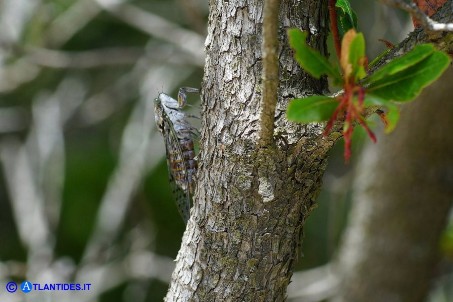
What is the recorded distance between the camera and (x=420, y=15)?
1.01m

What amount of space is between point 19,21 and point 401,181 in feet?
8.23

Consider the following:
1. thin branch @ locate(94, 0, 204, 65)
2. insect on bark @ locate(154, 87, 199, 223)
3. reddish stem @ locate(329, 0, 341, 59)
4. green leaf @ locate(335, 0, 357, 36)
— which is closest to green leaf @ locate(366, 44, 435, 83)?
reddish stem @ locate(329, 0, 341, 59)

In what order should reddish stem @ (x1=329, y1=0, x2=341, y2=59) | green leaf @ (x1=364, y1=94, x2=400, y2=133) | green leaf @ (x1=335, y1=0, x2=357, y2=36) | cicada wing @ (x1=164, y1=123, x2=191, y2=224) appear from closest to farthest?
green leaf @ (x1=364, y1=94, x2=400, y2=133), reddish stem @ (x1=329, y1=0, x2=341, y2=59), green leaf @ (x1=335, y1=0, x2=357, y2=36), cicada wing @ (x1=164, y1=123, x2=191, y2=224)

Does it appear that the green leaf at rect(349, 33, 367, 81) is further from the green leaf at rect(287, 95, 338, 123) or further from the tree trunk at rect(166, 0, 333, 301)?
the tree trunk at rect(166, 0, 333, 301)

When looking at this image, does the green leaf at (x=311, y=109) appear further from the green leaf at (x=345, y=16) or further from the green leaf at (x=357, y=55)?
the green leaf at (x=345, y=16)

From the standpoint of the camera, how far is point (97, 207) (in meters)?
5.04

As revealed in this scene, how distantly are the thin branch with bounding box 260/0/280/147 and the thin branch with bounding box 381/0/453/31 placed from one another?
187 mm

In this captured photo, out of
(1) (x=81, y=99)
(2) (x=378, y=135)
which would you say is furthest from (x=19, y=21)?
(2) (x=378, y=135)

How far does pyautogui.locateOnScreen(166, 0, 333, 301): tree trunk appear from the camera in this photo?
1.20 m

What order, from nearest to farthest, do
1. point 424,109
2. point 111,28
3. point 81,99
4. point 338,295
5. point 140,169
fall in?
point 424,109 < point 338,295 < point 140,169 < point 81,99 < point 111,28

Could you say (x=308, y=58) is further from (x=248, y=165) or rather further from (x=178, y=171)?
(x=178, y=171)

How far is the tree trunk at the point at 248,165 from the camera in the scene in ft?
3.94

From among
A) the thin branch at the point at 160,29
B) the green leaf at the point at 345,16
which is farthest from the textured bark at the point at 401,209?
the green leaf at the point at 345,16

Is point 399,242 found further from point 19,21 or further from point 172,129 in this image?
point 19,21
